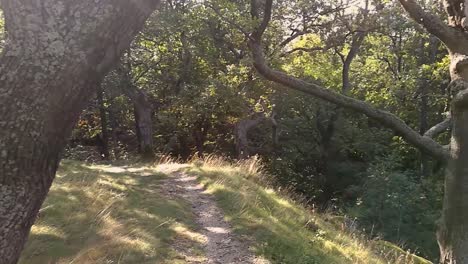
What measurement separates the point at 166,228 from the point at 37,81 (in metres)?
4.87

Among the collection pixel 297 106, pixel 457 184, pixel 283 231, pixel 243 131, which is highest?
pixel 297 106

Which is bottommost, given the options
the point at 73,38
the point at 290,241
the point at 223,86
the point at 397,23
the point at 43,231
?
the point at 43,231

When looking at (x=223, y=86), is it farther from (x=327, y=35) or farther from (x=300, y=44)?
(x=300, y=44)

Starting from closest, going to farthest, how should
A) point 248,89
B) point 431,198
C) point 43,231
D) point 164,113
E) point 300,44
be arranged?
point 43,231, point 431,198, point 248,89, point 164,113, point 300,44

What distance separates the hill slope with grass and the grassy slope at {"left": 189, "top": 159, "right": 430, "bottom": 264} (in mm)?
13

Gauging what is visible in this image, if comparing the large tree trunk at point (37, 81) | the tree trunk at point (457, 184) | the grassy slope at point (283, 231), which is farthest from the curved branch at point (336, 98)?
the large tree trunk at point (37, 81)

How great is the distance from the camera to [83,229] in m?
5.80

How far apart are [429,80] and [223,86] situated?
7997mm

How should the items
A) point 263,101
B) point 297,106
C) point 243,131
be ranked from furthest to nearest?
point 297,106 < point 243,131 < point 263,101

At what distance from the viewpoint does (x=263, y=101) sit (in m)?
16.1

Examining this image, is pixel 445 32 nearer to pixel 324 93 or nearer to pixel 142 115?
pixel 324 93

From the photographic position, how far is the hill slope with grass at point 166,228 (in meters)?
5.27

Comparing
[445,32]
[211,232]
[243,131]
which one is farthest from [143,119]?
[445,32]

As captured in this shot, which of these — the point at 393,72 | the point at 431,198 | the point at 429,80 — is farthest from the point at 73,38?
the point at 393,72
